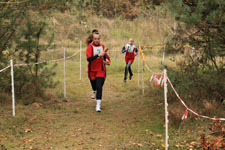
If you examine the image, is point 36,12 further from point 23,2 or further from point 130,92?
point 130,92

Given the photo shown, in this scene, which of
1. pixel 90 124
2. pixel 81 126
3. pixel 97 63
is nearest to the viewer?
pixel 81 126

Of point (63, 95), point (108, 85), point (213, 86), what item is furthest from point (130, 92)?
point (213, 86)

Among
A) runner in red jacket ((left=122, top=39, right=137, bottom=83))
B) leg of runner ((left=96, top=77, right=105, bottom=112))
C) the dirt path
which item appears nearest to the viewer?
the dirt path

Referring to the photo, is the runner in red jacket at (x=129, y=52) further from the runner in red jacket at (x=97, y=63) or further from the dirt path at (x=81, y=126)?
the runner in red jacket at (x=97, y=63)

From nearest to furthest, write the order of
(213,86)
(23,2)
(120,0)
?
(213,86) < (23,2) < (120,0)

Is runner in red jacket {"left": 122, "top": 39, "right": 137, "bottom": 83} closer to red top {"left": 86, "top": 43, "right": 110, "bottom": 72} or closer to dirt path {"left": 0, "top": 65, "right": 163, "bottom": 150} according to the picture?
dirt path {"left": 0, "top": 65, "right": 163, "bottom": 150}

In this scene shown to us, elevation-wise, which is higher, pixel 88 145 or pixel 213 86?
pixel 213 86

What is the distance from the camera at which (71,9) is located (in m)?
8.98

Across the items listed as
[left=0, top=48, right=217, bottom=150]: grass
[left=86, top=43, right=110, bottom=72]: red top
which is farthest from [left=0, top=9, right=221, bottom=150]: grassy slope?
[left=86, top=43, right=110, bottom=72]: red top

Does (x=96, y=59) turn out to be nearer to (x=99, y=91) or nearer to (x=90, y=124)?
(x=99, y=91)

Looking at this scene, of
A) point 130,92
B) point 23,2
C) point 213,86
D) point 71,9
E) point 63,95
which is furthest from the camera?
point 130,92

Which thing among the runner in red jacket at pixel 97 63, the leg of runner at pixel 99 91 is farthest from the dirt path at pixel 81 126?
the runner in red jacket at pixel 97 63

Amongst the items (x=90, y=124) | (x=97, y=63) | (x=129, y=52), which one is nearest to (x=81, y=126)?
(x=90, y=124)

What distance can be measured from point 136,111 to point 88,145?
3277 mm
